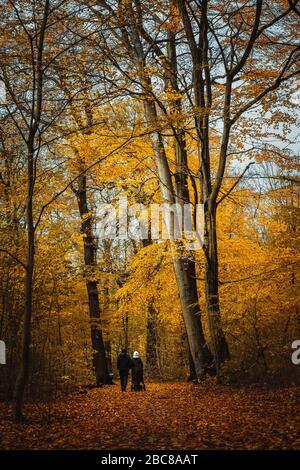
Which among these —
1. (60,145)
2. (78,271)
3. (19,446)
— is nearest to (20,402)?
(19,446)

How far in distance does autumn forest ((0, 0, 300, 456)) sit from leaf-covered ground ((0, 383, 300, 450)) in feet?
0.13

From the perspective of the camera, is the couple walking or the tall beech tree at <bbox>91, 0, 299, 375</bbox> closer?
the tall beech tree at <bbox>91, 0, 299, 375</bbox>

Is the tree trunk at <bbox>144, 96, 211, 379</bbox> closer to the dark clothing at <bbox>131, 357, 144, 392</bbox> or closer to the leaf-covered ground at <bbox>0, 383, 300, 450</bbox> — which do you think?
the leaf-covered ground at <bbox>0, 383, 300, 450</bbox>

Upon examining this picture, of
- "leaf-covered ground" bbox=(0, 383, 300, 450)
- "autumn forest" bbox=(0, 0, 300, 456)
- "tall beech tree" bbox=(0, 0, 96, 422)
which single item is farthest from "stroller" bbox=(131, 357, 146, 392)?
"tall beech tree" bbox=(0, 0, 96, 422)

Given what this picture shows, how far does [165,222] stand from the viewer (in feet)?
44.4

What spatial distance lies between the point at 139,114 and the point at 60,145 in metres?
3.80

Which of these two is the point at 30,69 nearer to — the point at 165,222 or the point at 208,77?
the point at 208,77

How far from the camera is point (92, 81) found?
11.5 m

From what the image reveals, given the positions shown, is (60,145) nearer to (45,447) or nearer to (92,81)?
(92,81)

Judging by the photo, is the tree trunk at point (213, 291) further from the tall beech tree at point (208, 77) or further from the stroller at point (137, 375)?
the stroller at point (137, 375)

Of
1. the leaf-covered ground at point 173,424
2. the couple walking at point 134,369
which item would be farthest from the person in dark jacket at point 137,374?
the leaf-covered ground at point 173,424

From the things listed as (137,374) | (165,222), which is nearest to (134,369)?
(137,374)

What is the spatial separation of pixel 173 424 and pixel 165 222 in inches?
299

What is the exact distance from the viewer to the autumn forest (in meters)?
7.30
